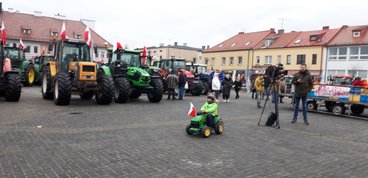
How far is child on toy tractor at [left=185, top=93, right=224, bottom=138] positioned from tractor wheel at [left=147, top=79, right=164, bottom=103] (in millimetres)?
7184

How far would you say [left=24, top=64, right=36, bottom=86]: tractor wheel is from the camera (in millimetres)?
23828

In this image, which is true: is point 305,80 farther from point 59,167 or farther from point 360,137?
point 59,167

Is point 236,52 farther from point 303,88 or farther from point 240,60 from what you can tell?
point 303,88

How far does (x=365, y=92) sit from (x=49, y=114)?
37.7 ft

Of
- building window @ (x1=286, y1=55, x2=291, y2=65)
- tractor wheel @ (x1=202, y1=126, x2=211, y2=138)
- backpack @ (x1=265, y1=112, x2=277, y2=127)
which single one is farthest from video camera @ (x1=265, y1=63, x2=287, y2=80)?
building window @ (x1=286, y1=55, x2=291, y2=65)

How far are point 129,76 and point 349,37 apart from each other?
36.6 m

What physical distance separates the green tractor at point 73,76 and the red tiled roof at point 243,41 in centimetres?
4226

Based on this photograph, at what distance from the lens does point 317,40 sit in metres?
46.1

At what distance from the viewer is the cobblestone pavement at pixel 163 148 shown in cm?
555

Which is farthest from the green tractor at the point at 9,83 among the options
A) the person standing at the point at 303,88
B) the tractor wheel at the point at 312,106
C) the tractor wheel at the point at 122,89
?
the tractor wheel at the point at 312,106

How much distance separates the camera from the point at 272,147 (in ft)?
24.6

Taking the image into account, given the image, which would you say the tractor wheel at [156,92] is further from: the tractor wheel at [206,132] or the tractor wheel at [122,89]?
the tractor wheel at [206,132]

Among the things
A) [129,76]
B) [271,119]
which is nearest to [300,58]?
[129,76]

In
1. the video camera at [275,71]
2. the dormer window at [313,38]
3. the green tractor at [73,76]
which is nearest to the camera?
the video camera at [275,71]
